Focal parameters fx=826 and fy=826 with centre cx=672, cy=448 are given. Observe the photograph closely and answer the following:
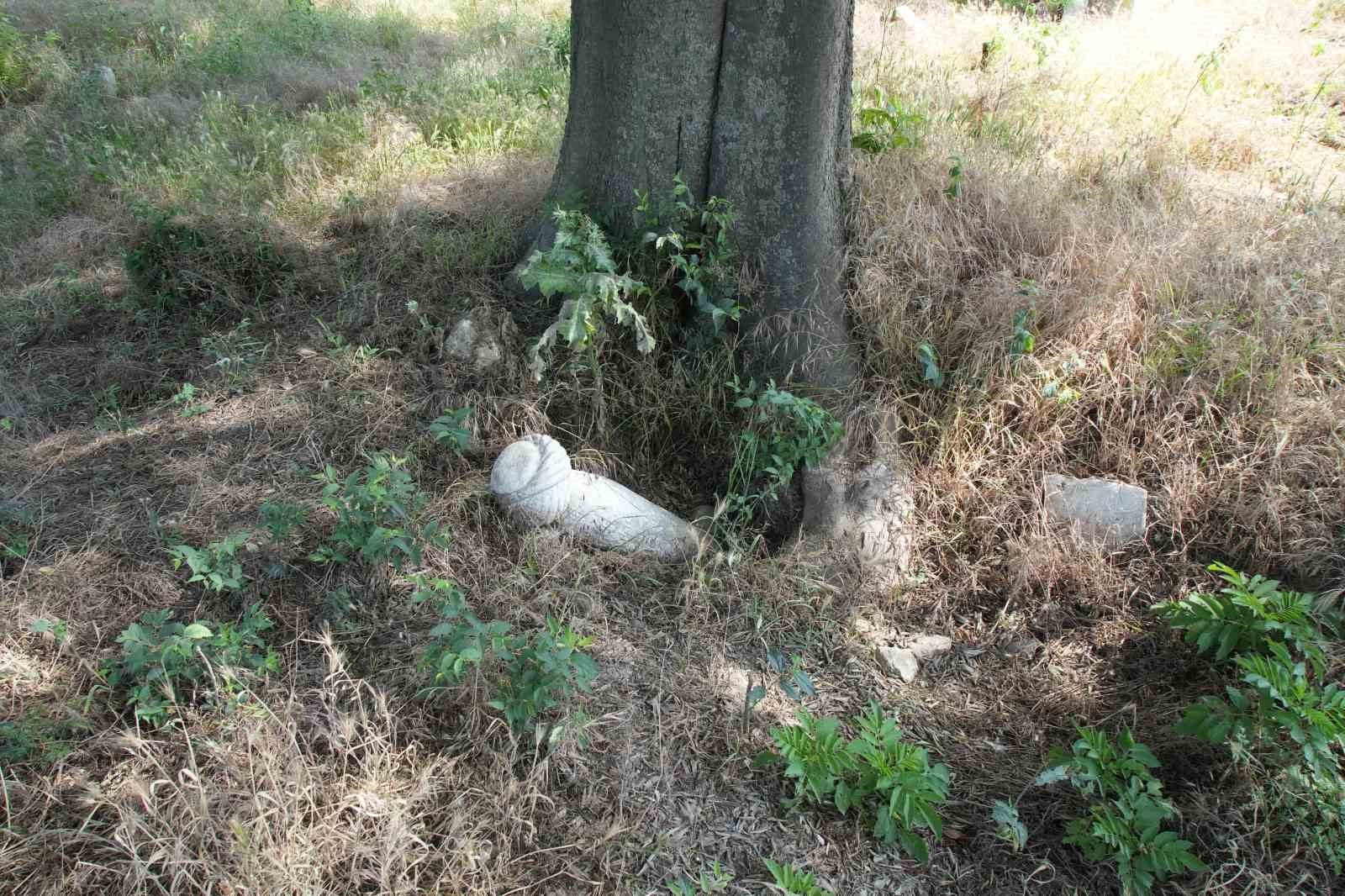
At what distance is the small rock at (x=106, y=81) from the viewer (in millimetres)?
6020

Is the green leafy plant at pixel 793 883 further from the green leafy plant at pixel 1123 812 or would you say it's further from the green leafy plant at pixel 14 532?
the green leafy plant at pixel 14 532

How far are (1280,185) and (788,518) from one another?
3.22 metres

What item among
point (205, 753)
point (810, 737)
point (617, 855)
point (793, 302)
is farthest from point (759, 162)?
point (205, 753)

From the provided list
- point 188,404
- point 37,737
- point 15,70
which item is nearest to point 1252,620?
point 37,737

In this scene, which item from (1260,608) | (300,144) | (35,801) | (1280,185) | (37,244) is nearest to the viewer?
(35,801)

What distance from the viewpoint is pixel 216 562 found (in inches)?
101

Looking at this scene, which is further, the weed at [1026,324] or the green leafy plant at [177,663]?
the weed at [1026,324]

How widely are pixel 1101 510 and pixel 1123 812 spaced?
47.3 inches

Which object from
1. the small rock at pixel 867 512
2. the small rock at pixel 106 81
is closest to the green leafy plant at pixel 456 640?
the small rock at pixel 867 512

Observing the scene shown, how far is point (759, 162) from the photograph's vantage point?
3.26 meters

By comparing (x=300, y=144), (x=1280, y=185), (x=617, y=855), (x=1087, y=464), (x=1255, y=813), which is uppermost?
(x=1280, y=185)

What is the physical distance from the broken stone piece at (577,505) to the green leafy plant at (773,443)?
0.87 feet

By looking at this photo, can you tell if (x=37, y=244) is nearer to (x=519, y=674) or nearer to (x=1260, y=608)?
(x=519, y=674)

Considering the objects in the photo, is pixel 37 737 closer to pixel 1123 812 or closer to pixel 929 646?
pixel 929 646
